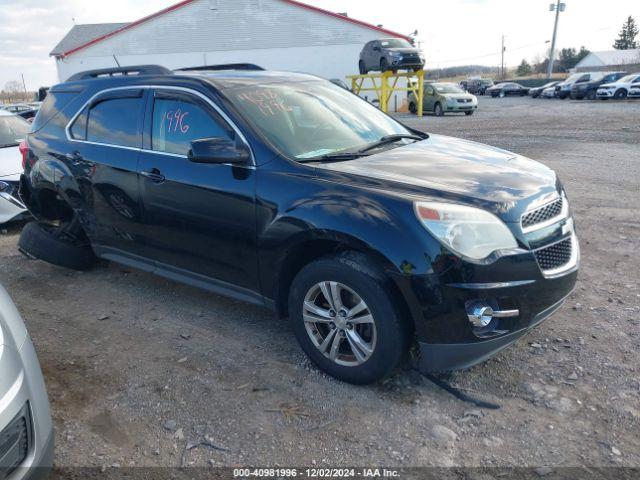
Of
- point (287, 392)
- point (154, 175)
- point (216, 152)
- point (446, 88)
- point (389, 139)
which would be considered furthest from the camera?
point (446, 88)

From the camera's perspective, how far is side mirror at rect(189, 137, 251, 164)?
11.0ft

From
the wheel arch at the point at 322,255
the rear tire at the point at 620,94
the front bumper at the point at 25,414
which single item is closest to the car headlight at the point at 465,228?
the wheel arch at the point at 322,255

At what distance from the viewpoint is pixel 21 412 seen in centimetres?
215

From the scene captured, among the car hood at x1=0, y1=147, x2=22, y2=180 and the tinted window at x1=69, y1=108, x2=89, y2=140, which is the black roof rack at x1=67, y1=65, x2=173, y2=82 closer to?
the tinted window at x1=69, y1=108, x2=89, y2=140

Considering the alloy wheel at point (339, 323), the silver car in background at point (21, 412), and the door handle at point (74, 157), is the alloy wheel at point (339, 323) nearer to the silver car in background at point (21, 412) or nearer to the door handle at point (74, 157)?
the silver car in background at point (21, 412)

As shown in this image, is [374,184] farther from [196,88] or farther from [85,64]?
[85,64]

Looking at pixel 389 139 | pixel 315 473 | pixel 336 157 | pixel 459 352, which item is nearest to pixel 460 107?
pixel 389 139

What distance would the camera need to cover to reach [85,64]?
112 ft

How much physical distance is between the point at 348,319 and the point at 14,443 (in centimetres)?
174

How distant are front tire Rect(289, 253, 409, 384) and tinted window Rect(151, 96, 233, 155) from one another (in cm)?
119

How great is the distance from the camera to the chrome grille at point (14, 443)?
204 centimetres

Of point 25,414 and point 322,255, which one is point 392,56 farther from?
point 25,414

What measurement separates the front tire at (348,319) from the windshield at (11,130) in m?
6.36

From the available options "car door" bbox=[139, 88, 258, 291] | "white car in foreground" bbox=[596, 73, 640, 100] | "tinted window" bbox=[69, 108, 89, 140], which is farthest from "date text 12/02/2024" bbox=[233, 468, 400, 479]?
"white car in foreground" bbox=[596, 73, 640, 100]
